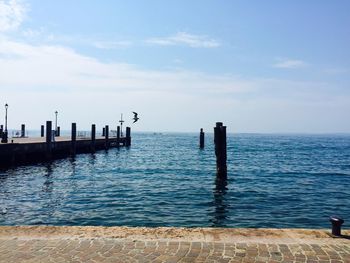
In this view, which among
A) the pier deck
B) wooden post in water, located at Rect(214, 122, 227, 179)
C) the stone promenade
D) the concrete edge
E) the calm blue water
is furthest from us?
A: the pier deck

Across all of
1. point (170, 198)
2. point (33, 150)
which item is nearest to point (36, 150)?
point (33, 150)

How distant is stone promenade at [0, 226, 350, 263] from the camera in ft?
21.9

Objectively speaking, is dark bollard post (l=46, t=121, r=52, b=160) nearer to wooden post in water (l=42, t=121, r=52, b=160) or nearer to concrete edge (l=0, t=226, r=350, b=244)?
wooden post in water (l=42, t=121, r=52, b=160)

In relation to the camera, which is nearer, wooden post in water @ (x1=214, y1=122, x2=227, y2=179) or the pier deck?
wooden post in water @ (x1=214, y1=122, x2=227, y2=179)

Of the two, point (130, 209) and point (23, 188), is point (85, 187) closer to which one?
point (23, 188)

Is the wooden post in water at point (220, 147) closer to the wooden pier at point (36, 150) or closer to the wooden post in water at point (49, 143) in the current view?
the wooden pier at point (36, 150)

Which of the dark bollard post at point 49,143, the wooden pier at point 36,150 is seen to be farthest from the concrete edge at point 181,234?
the dark bollard post at point 49,143

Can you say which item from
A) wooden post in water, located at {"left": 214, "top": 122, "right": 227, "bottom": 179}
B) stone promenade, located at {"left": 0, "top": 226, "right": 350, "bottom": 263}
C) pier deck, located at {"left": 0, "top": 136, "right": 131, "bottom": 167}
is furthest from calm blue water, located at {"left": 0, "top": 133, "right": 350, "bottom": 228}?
stone promenade, located at {"left": 0, "top": 226, "right": 350, "bottom": 263}

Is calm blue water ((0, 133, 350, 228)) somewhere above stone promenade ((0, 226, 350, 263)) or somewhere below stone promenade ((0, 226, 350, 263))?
below

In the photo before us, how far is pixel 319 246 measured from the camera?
23.7ft

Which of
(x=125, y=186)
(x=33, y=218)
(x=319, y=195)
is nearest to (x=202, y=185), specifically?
(x=125, y=186)

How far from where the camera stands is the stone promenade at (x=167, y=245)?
6.67 m

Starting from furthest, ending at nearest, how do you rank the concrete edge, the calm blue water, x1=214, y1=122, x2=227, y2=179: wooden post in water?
x1=214, y1=122, x2=227, y2=179: wooden post in water, the calm blue water, the concrete edge

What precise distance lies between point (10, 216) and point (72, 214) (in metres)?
2.47
